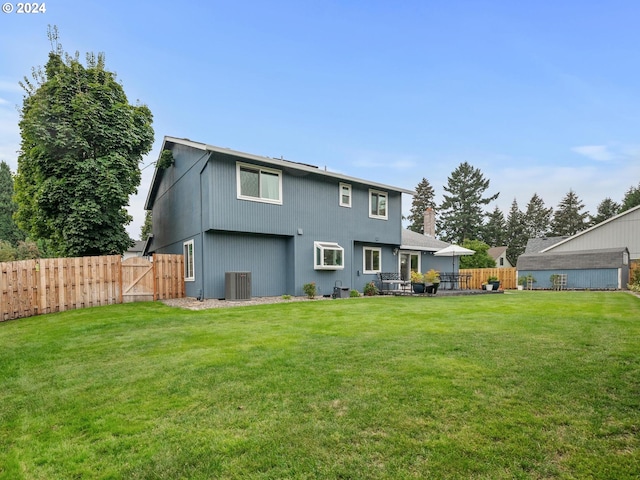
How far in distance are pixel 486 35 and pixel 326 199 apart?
28.2 ft

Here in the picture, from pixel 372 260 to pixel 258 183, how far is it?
7.16 meters

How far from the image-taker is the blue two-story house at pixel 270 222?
12273mm

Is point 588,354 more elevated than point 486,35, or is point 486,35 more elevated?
point 486,35

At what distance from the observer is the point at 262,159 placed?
12.6 meters

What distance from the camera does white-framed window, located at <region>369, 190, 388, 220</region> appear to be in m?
16.7

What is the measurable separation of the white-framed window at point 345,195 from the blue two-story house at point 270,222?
5 centimetres

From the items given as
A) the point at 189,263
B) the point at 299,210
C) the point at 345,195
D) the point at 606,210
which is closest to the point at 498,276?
the point at 345,195

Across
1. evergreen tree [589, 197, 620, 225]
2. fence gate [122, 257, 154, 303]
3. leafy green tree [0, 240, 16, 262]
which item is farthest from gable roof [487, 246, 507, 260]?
leafy green tree [0, 240, 16, 262]

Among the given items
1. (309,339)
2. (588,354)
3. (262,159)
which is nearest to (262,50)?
(262,159)

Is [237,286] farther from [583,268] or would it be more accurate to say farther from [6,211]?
[6,211]

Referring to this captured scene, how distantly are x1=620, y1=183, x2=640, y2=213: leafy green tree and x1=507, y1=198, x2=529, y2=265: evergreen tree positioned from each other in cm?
1164

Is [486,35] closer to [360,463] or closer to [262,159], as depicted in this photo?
[262,159]

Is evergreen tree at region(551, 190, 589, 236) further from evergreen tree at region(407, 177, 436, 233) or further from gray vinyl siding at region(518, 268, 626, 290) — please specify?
gray vinyl siding at region(518, 268, 626, 290)

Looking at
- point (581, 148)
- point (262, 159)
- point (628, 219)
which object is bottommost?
point (628, 219)
